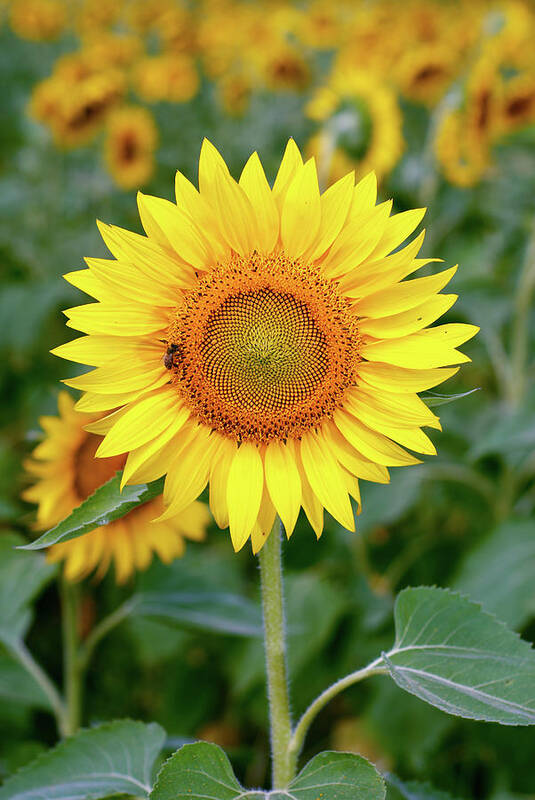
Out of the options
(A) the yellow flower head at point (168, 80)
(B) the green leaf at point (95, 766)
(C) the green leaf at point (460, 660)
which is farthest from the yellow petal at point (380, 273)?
(A) the yellow flower head at point (168, 80)

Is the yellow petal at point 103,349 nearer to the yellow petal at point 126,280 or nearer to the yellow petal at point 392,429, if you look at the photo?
the yellow petal at point 126,280

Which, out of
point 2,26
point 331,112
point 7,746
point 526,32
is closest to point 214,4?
point 2,26

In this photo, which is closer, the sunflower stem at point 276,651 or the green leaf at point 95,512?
the green leaf at point 95,512

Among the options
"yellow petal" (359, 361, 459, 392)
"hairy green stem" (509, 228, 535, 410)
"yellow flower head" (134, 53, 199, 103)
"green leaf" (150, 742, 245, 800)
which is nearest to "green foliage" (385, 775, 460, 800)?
"green leaf" (150, 742, 245, 800)

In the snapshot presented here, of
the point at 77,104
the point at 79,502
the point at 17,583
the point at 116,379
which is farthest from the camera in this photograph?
the point at 77,104

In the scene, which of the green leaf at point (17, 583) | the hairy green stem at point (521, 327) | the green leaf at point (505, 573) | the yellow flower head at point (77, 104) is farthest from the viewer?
the yellow flower head at point (77, 104)

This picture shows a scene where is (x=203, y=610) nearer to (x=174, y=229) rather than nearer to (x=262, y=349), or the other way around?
(x=262, y=349)

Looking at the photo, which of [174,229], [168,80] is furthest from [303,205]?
[168,80]
